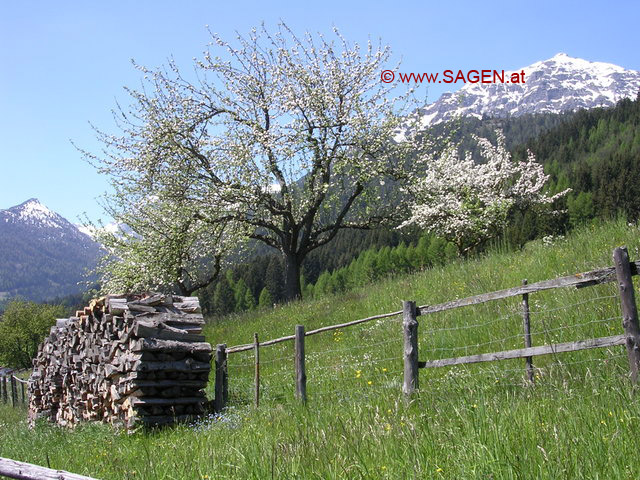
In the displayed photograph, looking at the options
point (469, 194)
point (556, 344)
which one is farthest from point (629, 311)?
point (469, 194)

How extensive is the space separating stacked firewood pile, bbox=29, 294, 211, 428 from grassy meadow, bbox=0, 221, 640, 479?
2.06 feet

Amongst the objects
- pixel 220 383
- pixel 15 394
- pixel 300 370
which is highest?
pixel 300 370

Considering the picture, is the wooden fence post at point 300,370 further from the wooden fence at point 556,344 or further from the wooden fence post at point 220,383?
the wooden fence post at point 220,383

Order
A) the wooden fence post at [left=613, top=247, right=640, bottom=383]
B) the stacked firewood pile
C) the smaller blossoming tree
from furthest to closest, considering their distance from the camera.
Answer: the smaller blossoming tree
the stacked firewood pile
the wooden fence post at [left=613, top=247, right=640, bottom=383]

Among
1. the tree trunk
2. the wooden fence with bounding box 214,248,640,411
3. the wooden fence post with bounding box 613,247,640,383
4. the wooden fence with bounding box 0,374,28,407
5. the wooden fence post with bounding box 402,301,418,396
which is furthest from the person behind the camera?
the tree trunk

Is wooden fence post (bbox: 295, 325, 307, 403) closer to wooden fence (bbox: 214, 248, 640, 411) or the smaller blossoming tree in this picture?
wooden fence (bbox: 214, 248, 640, 411)

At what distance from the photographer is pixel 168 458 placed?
6027 mm

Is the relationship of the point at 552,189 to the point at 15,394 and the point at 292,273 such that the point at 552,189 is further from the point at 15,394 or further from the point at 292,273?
the point at 15,394


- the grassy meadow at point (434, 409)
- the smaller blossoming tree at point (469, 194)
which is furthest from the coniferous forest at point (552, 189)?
the grassy meadow at point (434, 409)

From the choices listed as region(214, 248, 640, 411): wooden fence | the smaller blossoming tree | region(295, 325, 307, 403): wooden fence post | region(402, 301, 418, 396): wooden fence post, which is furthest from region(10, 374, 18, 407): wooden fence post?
region(402, 301, 418, 396): wooden fence post

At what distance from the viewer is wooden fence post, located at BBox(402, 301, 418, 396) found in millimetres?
7473

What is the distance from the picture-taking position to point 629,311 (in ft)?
19.0

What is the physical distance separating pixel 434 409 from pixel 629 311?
2170 millimetres

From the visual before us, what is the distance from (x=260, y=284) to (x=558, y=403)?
12825 centimetres
